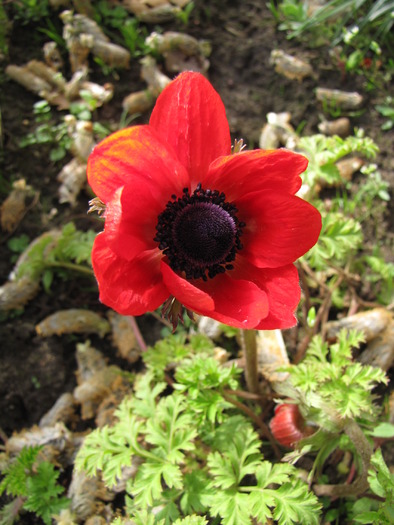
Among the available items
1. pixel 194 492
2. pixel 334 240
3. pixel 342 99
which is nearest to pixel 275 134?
pixel 342 99

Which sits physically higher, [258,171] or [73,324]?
[258,171]

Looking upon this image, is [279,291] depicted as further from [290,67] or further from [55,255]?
[290,67]

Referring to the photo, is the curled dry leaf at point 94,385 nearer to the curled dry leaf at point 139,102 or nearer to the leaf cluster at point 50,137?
the leaf cluster at point 50,137

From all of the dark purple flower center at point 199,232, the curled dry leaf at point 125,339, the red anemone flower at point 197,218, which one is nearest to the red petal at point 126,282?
the red anemone flower at point 197,218

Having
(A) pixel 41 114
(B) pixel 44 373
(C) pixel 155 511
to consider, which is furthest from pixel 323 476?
(A) pixel 41 114

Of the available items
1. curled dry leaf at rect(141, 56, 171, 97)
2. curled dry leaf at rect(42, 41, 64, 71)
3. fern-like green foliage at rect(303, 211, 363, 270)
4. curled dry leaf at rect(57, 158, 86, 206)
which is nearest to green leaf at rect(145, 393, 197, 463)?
fern-like green foliage at rect(303, 211, 363, 270)

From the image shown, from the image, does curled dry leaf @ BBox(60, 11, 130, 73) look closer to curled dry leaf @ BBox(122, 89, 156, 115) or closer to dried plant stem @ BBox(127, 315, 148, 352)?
curled dry leaf @ BBox(122, 89, 156, 115)

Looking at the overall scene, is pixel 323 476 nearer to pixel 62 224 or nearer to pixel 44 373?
pixel 44 373
